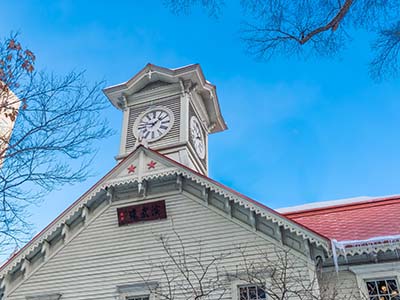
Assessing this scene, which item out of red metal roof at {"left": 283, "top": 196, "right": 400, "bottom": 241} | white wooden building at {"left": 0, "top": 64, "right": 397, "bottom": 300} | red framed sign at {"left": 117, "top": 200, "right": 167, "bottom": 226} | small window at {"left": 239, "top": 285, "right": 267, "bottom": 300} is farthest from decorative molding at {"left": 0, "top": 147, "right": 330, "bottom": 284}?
red metal roof at {"left": 283, "top": 196, "right": 400, "bottom": 241}

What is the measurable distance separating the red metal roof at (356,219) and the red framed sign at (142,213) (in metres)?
4.54

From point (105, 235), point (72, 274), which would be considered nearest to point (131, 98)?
point (105, 235)

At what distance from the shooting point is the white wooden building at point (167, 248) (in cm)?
908

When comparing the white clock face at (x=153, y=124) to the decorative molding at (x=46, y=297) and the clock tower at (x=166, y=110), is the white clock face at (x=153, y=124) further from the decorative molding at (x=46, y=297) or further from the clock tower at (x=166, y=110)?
the decorative molding at (x=46, y=297)

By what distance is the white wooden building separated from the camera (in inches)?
357

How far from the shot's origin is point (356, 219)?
10805mm

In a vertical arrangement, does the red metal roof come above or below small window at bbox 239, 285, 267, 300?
above

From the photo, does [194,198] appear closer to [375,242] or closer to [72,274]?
[72,274]

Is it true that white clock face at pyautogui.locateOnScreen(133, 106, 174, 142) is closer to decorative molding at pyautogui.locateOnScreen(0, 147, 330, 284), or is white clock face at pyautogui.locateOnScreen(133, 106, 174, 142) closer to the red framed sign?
decorative molding at pyautogui.locateOnScreen(0, 147, 330, 284)

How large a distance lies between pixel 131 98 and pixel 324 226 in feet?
32.5

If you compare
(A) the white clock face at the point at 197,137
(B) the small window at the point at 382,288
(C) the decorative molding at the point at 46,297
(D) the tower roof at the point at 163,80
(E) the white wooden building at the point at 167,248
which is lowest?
(B) the small window at the point at 382,288

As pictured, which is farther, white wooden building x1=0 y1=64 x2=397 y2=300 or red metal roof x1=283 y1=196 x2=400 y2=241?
red metal roof x1=283 y1=196 x2=400 y2=241

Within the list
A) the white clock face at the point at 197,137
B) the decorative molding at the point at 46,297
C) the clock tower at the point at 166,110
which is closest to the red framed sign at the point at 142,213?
the decorative molding at the point at 46,297

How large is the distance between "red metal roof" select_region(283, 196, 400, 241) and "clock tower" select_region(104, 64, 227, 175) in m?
5.02
